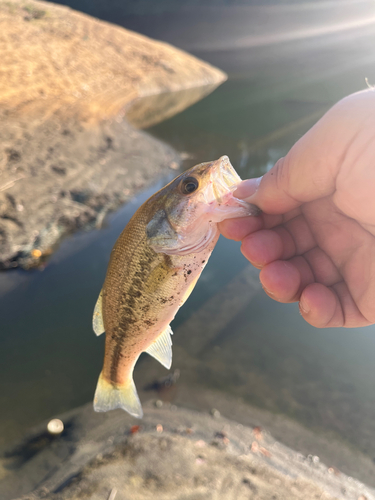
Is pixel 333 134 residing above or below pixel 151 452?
above

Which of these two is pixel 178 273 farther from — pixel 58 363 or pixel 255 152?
pixel 255 152

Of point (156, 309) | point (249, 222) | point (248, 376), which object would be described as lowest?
point (248, 376)

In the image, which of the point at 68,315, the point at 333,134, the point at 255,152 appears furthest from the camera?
the point at 255,152

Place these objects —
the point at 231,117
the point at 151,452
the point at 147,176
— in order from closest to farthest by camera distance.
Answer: the point at 151,452 → the point at 147,176 → the point at 231,117

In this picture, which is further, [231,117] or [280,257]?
[231,117]

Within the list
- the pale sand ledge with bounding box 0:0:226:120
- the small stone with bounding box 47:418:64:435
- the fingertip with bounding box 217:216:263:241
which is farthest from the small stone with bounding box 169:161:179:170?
the fingertip with bounding box 217:216:263:241

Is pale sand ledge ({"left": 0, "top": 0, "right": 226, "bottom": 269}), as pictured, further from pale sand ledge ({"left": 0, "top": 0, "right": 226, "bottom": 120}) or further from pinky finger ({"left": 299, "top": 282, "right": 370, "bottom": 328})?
pinky finger ({"left": 299, "top": 282, "right": 370, "bottom": 328})

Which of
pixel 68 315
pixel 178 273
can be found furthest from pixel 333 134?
pixel 68 315
